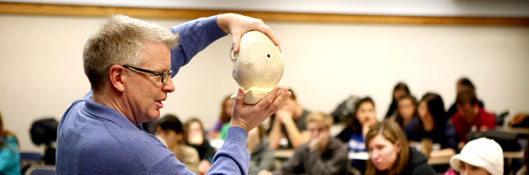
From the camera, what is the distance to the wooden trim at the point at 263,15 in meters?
7.67

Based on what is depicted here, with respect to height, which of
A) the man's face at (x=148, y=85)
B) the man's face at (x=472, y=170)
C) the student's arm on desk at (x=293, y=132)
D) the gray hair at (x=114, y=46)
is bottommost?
the student's arm on desk at (x=293, y=132)

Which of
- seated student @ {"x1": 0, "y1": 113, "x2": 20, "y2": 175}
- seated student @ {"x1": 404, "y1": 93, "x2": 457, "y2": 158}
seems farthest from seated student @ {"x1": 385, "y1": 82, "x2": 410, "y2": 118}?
seated student @ {"x1": 0, "y1": 113, "x2": 20, "y2": 175}

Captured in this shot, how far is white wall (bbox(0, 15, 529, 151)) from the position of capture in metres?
7.77

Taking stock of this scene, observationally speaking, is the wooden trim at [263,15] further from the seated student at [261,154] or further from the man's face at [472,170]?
the man's face at [472,170]

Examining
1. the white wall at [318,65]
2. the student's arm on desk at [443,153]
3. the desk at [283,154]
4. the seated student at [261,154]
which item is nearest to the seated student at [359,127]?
the desk at [283,154]

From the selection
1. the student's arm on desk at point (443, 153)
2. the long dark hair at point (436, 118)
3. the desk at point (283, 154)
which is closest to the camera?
the student's arm on desk at point (443, 153)

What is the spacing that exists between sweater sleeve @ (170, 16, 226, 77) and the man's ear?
1.70 ft

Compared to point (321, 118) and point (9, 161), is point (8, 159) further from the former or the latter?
point (321, 118)

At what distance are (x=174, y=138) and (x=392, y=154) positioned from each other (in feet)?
6.55

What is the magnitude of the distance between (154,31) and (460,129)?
5317mm

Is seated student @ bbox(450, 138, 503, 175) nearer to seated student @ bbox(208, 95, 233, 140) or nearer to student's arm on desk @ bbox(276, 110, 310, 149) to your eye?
student's arm on desk @ bbox(276, 110, 310, 149)

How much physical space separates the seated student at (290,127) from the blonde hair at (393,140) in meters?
2.54

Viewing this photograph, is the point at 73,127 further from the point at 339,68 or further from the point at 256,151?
the point at 339,68

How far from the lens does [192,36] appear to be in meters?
2.03
